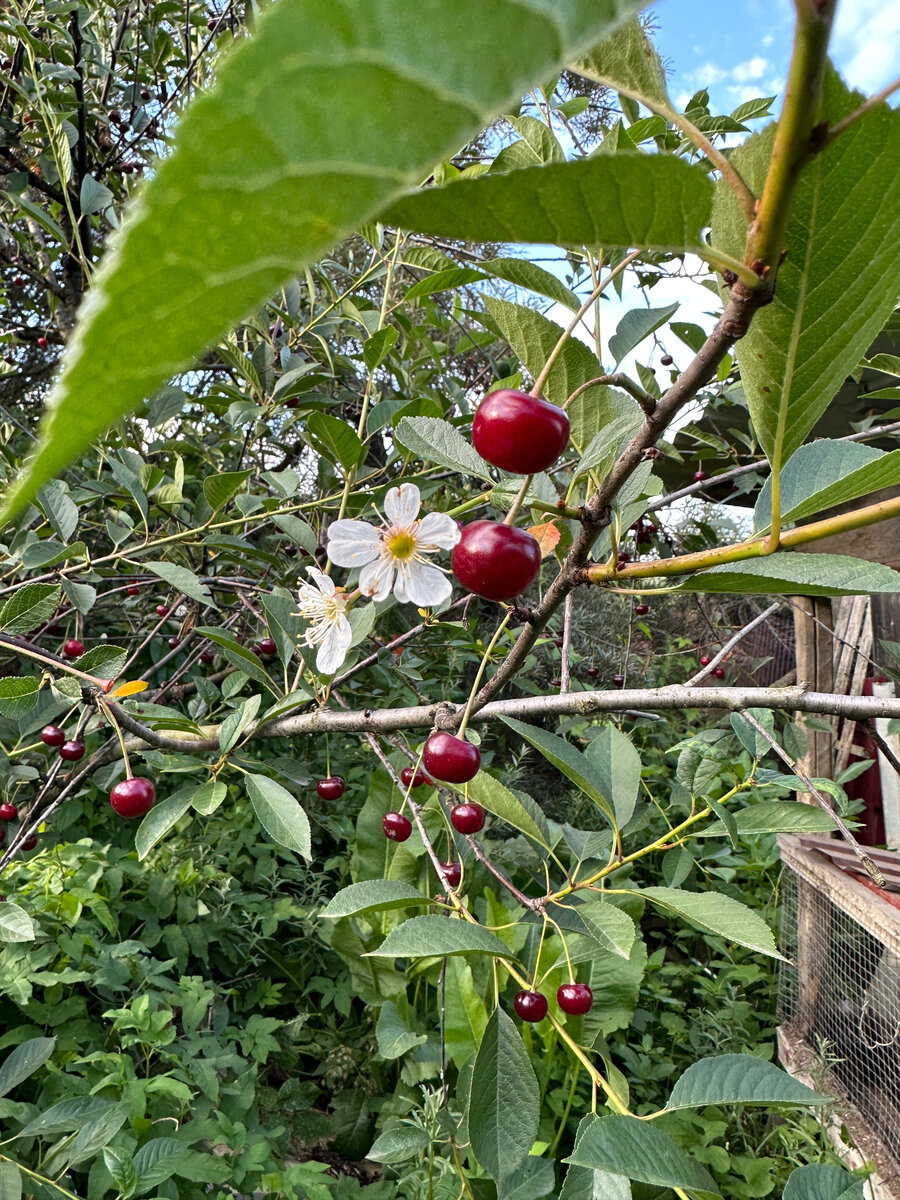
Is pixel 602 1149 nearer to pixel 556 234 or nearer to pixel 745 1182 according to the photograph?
pixel 556 234

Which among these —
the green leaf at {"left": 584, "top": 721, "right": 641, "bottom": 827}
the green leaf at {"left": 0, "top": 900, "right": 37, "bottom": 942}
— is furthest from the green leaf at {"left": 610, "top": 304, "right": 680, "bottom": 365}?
the green leaf at {"left": 0, "top": 900, "right": 37, "bottom": 942}

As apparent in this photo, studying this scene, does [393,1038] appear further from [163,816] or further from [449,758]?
[449,758]

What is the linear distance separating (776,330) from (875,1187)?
192cm

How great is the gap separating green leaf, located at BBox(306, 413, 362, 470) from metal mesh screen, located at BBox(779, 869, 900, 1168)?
1429 mm

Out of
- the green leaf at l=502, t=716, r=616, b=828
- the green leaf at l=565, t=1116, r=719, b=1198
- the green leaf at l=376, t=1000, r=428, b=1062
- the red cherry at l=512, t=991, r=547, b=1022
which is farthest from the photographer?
the green leaf at l=376, t=1000, r=428, b=1062

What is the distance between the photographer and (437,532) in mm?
727

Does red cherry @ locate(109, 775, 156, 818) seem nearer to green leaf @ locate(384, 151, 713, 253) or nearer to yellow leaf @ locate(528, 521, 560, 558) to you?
yellow leaf @ locate(528, 521, 560, 558)

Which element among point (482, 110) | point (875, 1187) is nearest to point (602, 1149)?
point (482, 110)

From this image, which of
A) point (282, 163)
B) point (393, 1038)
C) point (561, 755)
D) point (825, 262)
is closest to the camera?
point (282, 163)

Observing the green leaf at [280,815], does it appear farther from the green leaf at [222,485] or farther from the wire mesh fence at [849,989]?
the wire mesh fence at [849,989]

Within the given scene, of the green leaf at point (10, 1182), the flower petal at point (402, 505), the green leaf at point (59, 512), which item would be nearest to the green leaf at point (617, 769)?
the flower petal at point (402, 505)

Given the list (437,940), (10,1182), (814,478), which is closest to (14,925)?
(10,1182)

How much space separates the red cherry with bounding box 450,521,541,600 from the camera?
17.1 inches

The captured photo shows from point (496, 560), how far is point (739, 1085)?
42 centimetres
